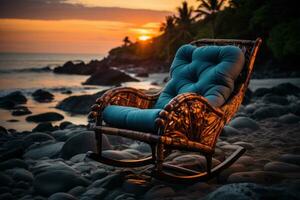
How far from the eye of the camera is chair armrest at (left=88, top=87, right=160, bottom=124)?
12.7 ft

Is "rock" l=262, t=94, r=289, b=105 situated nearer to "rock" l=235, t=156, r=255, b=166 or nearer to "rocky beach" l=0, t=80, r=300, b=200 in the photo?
"rocky beach" l=0, t=80, r=300, b=200

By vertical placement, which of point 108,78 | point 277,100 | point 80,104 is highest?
Answer: point 277,100

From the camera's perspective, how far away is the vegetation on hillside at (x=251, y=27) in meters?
25.3

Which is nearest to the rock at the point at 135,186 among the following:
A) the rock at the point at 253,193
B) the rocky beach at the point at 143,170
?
the rocky beach at the point at 143,170

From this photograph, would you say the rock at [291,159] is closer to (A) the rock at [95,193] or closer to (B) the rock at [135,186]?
(B) the rock at [135,186]

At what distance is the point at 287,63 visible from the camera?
89.8 ft

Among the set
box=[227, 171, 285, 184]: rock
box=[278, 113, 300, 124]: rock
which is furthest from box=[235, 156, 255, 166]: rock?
box=[278, 113, 300, 124]: rock

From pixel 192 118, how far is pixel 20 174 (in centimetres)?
184

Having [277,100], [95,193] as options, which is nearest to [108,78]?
[277,100]

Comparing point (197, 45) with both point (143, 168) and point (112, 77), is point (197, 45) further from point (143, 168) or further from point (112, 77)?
point (112, 77)

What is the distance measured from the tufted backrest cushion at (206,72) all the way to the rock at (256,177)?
666mm

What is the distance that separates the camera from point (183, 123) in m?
3.32

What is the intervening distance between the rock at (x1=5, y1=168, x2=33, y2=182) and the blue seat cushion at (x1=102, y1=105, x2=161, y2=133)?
0.97 metres

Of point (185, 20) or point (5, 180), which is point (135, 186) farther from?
point (185, 20)
